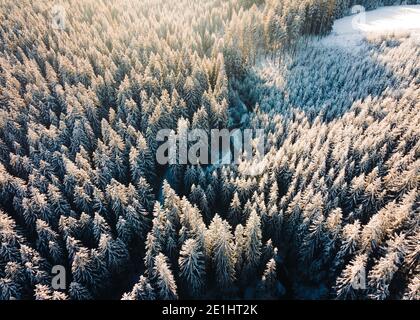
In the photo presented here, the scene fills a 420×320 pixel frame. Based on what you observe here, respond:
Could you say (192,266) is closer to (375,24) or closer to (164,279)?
(164,279)

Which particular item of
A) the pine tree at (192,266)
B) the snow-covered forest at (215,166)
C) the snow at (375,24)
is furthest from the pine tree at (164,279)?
the snow at (375,24)

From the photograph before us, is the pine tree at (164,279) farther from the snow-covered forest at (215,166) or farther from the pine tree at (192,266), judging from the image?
the pine tree at (192,266)

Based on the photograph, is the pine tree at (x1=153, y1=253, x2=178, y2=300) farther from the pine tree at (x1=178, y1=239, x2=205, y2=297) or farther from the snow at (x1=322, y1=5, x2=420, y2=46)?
the snow at (x1=322, y1=5, x2=420, y2=46)

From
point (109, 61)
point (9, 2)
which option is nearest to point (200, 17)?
point (109, 61)

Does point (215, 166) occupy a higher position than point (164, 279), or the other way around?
point (215, 166)

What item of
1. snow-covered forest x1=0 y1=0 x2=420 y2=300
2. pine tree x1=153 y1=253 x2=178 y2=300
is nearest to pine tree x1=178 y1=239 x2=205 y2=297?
snow-covered forest x1=0 y1=0 x2=420 y2=300

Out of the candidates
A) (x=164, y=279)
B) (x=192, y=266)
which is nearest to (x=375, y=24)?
(x=192, y=266)

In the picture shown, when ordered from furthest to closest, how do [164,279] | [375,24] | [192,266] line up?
[375,24], [192,266], [164,279]
